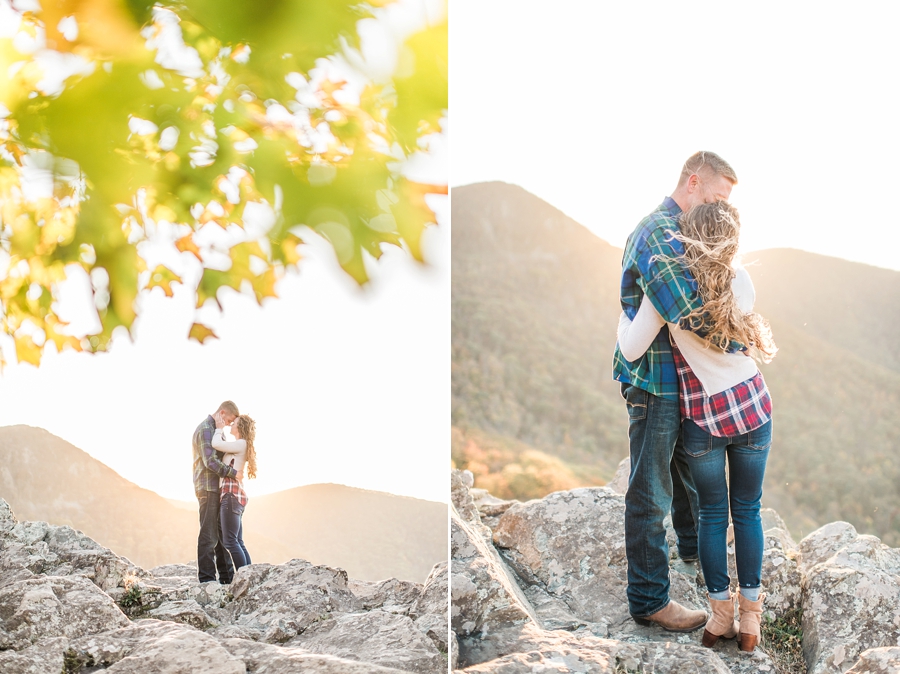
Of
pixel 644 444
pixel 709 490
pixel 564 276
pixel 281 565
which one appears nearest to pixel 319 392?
pixel 281 565

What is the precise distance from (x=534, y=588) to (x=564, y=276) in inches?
503

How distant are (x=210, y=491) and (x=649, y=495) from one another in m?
1.07

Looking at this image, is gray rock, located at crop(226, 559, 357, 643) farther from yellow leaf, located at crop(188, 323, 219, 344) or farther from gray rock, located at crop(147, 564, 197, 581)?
yellow leaf, located at crop(188, 323, 219, 344)

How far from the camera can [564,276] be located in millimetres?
14227

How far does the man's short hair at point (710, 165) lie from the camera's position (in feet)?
4.90

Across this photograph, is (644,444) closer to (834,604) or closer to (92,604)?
(834,604)

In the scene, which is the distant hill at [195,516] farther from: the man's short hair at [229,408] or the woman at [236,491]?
the man's short hair at [229,408]

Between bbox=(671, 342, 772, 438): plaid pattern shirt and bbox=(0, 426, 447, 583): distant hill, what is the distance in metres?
0.67

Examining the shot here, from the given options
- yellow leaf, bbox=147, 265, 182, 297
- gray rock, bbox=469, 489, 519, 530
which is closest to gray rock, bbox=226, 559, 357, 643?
yellow leaf, bbox=147, 265, 182, 297

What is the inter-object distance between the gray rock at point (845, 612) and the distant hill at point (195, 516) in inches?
37.1

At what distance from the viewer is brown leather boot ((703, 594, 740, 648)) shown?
1463 millimetres

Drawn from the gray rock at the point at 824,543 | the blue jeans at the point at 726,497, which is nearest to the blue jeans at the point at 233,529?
the blue jeans at the point at 726,497

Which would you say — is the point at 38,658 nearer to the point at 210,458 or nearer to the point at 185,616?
the point at 185,616

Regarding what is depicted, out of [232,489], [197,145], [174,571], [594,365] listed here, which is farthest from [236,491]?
[594,365]
